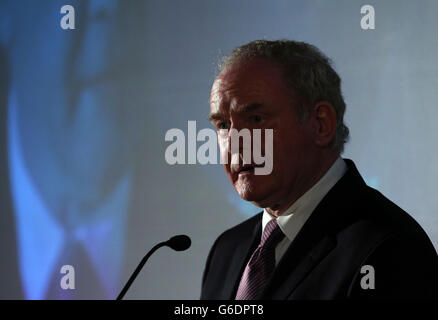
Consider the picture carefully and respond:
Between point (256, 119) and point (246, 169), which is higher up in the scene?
point (256, 119)

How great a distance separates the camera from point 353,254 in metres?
1.53

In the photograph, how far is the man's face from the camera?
175 cm

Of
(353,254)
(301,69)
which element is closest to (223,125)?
(301,69)

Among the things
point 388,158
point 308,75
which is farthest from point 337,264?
point 388,158

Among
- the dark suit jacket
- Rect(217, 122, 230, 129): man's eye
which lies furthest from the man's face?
the dark suit jacket

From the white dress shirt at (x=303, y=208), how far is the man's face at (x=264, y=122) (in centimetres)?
4

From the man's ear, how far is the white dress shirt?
8 centimetres

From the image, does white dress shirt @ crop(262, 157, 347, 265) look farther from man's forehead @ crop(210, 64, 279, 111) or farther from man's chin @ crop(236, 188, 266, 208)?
man's forehead @ crop(210, 64, 279, 111)

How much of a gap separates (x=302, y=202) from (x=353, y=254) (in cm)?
30

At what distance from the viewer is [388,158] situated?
2.51m

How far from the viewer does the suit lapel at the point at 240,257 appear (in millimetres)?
1826

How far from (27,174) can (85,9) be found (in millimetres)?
831

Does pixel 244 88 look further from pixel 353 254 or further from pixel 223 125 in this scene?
pixel 353 254

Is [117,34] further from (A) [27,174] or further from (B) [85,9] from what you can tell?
(A) [27,174]
